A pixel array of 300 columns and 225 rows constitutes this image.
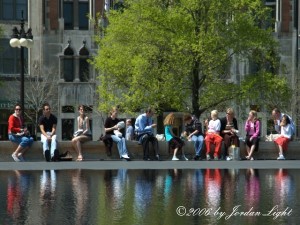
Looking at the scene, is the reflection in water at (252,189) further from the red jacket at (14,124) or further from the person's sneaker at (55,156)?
the red jacket at (14,124)

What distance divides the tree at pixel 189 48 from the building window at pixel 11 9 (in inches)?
725

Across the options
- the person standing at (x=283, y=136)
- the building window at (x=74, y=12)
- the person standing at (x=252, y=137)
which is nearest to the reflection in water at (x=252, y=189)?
the person standing at (x=252, y=137)

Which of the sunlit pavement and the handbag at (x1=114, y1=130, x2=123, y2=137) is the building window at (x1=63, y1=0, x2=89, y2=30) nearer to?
the handbag at (x1=114, y1=130, x2=123, y2=137)

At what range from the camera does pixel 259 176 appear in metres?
18.4

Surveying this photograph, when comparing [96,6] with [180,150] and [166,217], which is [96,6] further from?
[166,217]

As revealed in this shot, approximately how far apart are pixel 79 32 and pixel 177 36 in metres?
22.3

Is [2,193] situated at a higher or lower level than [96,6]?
lower

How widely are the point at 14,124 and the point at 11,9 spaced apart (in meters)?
33.0

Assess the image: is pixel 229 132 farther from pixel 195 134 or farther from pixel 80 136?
pixel 80 136

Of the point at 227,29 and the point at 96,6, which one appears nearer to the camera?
the point at 227,29

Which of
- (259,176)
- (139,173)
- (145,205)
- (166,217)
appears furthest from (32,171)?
(166,217)

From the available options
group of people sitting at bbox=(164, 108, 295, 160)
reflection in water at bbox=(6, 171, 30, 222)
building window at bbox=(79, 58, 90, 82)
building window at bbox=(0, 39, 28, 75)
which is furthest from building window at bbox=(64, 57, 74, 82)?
reflection in water at bbox=(6, 171, 30, 222)

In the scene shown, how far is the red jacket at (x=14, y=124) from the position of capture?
79.2 feet

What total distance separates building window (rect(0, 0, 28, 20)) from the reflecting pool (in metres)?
37.7
